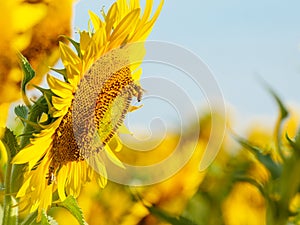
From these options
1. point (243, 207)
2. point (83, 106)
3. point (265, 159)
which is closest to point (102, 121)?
point (83, 106)

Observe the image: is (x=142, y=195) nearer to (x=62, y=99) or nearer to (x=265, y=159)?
(x=265, y=159)

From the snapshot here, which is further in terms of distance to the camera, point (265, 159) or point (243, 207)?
point (243, 207)

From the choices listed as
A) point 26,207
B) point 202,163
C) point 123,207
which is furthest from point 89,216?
point 26,207

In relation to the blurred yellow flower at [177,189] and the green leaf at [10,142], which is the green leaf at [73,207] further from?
the blurred yellow flower at [177,189]

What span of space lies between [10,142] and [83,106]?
82mm

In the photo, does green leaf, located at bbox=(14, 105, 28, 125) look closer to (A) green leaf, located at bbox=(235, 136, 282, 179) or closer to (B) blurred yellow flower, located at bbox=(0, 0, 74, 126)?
(B) blurred yellow flower, located at bbox=(0, 0, 74, 126)

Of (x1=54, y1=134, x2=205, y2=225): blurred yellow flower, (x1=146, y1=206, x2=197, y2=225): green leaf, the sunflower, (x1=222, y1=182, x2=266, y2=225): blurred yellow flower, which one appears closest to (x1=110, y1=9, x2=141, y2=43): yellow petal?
the sunflower

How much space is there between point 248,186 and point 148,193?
11.8 inches

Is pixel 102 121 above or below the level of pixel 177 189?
above

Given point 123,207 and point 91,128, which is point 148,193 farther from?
point 91,128

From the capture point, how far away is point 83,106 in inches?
28.2

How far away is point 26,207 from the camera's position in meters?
0.73

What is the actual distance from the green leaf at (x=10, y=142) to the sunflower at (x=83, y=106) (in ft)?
0.05

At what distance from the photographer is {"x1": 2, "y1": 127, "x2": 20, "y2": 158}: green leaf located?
0.67 metres
